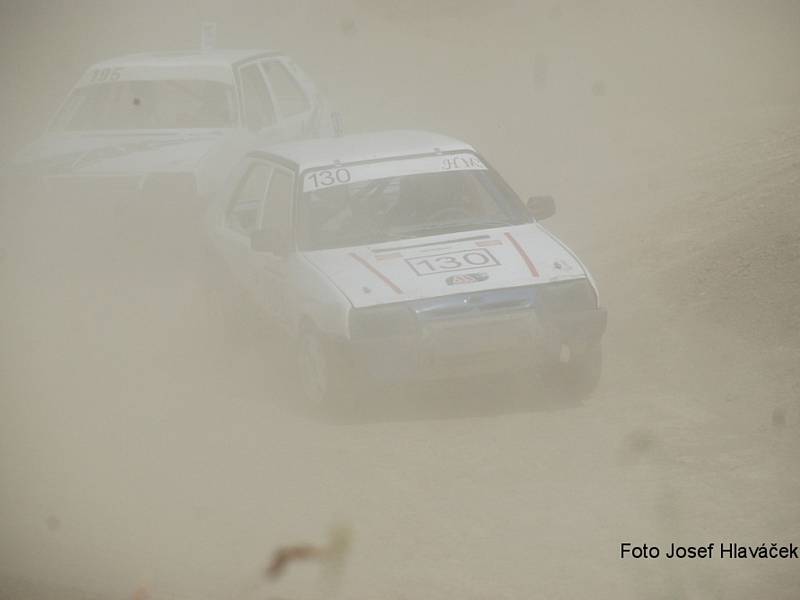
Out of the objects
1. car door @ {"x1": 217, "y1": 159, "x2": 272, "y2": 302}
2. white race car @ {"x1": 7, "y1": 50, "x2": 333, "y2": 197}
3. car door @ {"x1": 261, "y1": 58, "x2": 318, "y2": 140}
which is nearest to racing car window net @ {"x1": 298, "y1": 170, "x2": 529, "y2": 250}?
car door @ {"x1": 217, "y1": 159, "x2": 272, "y2": 302}

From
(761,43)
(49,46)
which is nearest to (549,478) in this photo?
(761,43)

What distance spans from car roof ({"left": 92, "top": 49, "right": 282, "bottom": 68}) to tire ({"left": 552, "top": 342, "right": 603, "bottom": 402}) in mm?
6428

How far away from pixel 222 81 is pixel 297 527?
7996 millimetres

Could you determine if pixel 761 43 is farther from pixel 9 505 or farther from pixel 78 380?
pixel 9 505

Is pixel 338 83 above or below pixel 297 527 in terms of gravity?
below

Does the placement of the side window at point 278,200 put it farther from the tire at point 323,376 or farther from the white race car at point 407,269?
the tire at point 323,376

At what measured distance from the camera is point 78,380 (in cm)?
1135

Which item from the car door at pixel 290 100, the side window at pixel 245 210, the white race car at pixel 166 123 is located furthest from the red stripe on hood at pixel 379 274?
the car door at pixel 290 100

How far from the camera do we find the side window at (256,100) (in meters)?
15.1

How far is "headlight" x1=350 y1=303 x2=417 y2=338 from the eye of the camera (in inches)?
373

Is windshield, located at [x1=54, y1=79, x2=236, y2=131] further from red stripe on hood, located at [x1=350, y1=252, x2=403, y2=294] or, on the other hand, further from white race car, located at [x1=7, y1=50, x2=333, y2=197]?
red stripe on hood, located at [x1=350, y1=252, x2=403, y2=294]

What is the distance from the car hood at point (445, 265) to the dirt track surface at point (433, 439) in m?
0.78

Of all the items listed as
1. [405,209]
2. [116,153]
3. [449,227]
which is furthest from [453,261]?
[116,153]

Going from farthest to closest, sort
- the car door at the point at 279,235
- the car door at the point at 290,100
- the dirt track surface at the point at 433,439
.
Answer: the car door at the point at 290,100, the car door at the point at 279,235, the dirt track surface at the point at 433,439
